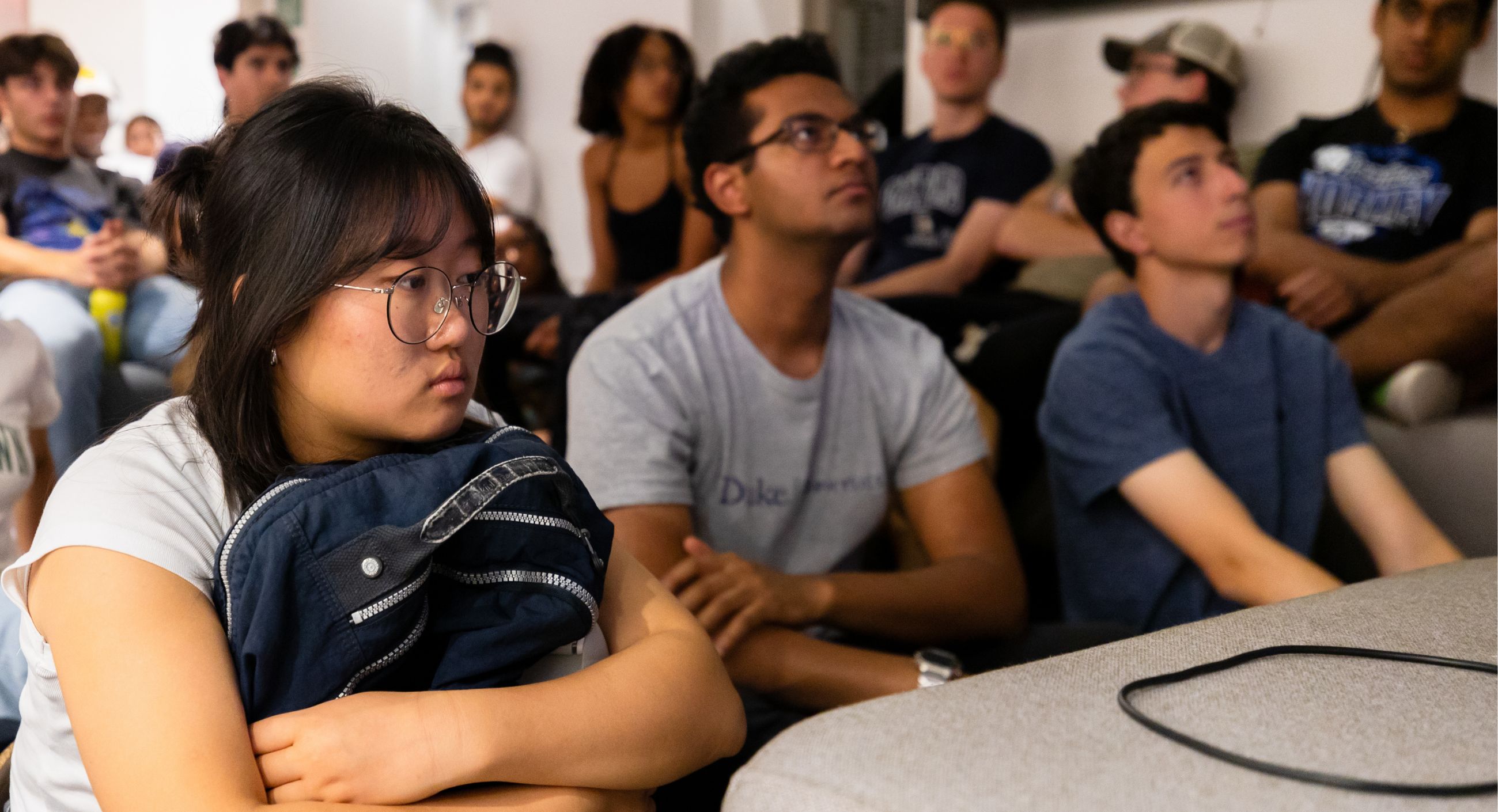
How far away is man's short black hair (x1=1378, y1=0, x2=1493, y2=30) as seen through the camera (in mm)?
2842

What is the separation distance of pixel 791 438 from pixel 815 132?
0.46 meters

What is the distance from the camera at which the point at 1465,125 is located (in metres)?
2.78

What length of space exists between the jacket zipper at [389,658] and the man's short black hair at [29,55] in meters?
1.71

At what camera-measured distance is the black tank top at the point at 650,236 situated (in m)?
3.75

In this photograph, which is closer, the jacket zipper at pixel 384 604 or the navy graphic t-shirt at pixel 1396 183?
the jacket zipper at pixel 384 604

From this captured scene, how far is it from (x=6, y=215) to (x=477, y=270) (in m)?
1.64

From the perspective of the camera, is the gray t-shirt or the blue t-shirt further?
the blue t-shirt

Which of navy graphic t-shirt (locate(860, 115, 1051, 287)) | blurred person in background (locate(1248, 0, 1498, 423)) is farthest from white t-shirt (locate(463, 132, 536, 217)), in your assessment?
blurred person in background (locate(1248, 0, 1498, 423))

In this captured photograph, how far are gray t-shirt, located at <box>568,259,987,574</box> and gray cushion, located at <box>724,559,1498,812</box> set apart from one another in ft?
2.61

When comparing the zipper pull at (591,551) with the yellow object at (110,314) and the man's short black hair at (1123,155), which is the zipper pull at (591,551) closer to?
the man's short black hair at (1123,155)

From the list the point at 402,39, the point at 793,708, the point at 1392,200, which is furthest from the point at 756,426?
the point at 402,39

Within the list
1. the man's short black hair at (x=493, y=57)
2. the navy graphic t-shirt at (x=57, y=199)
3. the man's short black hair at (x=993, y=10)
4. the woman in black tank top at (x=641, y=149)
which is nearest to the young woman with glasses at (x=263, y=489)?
the navy graphic t-shirt at (x=57, y=199)

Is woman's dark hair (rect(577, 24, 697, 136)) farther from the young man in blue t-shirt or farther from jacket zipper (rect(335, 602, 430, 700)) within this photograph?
jacket zipper (rect(335, 602, 430, 700))

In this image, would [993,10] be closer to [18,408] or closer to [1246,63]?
[1246,63]
